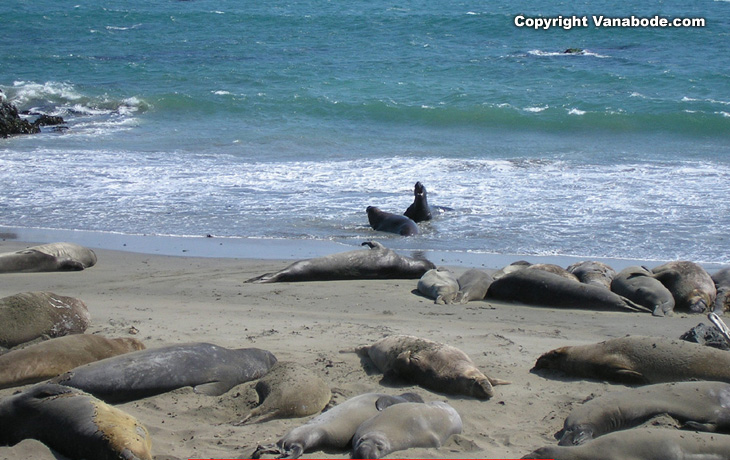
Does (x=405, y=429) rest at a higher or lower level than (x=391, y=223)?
higher

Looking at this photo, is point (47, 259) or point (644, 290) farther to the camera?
point (47, 259)

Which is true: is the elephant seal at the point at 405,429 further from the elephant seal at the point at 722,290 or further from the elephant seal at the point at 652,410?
the elephant seal at the point at 722,290

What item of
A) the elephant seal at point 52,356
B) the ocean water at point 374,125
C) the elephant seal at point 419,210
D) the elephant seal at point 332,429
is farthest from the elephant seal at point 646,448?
the elephant seal at point 419,210

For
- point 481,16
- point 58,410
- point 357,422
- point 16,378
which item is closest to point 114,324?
point 16,378

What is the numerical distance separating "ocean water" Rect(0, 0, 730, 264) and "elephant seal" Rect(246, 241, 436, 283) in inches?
56.3

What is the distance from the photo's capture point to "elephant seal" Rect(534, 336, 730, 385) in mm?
4801

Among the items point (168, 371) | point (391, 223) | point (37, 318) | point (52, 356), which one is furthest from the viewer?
point (391, 223)

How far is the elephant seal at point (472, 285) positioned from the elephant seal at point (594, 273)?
0.86 m

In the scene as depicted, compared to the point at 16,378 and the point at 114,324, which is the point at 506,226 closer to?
the point at 114,324

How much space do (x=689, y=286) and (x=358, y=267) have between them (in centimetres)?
315

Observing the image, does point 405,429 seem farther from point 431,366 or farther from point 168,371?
point 168,371

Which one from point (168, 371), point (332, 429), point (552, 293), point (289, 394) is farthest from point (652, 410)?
point (552, 293)

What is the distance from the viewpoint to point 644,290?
7328 mm

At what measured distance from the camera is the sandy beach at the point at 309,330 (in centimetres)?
426
